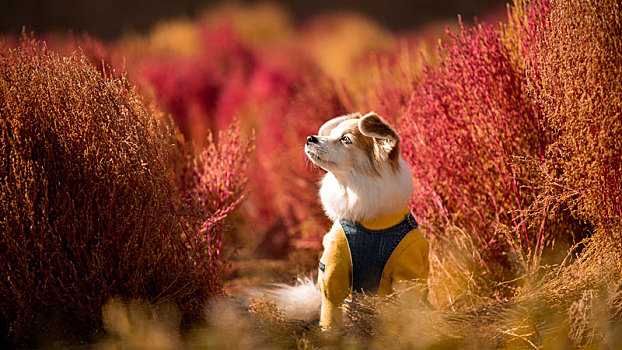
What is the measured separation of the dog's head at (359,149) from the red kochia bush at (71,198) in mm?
785

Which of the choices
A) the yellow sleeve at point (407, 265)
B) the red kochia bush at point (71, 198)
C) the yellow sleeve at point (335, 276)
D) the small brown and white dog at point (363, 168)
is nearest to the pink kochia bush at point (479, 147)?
the yellow sleeve at point (407, 265)

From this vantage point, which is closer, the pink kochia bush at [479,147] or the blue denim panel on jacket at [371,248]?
the blue denim panel on jacket at [371,248]

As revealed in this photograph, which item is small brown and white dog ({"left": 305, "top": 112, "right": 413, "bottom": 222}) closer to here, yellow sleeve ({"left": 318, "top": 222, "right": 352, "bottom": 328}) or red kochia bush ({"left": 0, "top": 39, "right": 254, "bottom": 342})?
yellow sleeve ({"left": 318, "top": 222, "right": 352, "bottom": 328})

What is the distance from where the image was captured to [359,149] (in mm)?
2678

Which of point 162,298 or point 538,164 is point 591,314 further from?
point 162,298

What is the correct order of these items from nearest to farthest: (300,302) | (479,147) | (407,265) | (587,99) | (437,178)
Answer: (587,99) < (407,265) < (300,302) < (479,147) < (437,178)

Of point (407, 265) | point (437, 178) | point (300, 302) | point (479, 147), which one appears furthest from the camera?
point (437, 178)

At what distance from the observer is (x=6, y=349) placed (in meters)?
2.66

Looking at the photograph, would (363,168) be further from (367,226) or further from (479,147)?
(479,147)

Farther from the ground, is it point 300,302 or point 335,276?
point 335,276

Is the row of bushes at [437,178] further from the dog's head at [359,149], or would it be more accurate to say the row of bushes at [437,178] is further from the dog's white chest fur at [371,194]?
the dog's head at [359,149]

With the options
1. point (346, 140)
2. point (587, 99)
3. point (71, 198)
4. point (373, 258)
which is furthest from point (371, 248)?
point (71, 198)

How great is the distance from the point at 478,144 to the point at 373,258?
3.43ft

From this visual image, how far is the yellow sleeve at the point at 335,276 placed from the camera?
2641 millimetres
